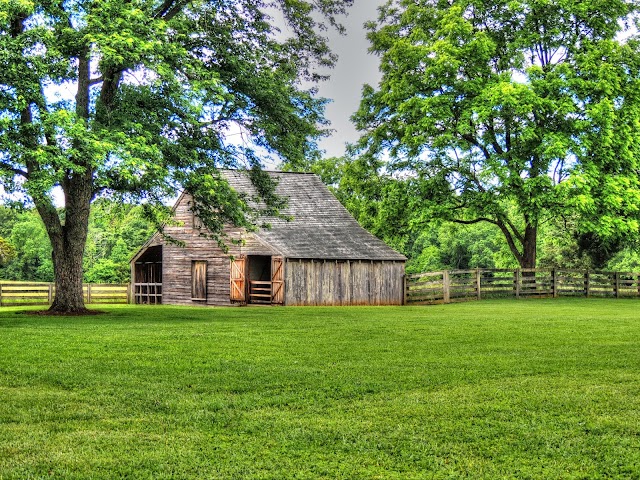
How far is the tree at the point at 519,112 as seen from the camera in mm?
31000

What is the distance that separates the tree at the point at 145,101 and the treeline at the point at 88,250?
32.7 m

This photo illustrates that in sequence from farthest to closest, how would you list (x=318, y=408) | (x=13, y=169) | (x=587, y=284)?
(x=587, y=284) < (x=13, y=169) < (x=318, y=408)

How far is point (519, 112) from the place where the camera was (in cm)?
3061

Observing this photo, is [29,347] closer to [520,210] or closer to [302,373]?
[302,373]

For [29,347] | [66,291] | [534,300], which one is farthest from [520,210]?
[29,347]

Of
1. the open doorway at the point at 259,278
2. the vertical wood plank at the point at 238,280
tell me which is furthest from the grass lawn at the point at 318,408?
the vertical wood plank at the point at 238,280

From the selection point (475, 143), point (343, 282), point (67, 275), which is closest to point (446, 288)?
point (343, 282)

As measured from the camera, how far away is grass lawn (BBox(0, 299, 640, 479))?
547 centimetres

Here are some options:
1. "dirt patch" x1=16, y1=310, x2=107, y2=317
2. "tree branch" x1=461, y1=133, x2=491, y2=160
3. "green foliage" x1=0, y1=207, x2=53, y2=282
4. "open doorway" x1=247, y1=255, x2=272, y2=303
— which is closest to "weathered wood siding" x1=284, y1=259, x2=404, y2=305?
"open doorway" x1=247, y1=255, x2=272, y2=303

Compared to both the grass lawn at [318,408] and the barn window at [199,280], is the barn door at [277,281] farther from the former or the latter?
the grass lawn at [318,408]

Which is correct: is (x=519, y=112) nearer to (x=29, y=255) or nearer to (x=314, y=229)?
(x=314, y=229)

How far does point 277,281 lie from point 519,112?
12344 millimetres

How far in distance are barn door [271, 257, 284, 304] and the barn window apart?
5109 millimetres

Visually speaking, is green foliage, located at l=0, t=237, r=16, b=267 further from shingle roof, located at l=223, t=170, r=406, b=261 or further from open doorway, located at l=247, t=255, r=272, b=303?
open doorway, located at l=247, t=255, r=272, b=303
